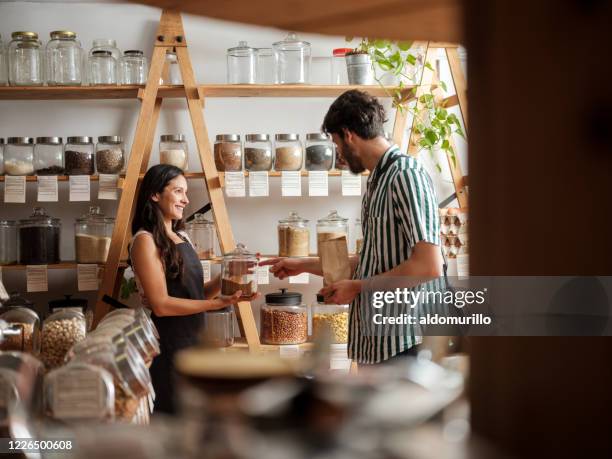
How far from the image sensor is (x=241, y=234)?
3656 millimetres

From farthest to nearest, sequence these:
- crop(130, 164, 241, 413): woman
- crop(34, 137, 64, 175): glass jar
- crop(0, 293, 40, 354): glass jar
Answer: crop(34, 137, 64, 175): glass jar
crop(130, 164, 241, 413): woman
crop(0, 293, 40, 354): glass jar

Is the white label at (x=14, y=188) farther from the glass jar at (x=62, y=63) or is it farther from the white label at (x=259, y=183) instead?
the white label at (x=259, y=183)

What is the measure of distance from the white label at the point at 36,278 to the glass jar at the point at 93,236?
160mm

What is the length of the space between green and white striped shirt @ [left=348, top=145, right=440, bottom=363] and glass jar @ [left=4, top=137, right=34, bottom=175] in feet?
5.86

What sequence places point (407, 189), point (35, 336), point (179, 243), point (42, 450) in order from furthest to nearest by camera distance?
1. point (179, 243)
2. point (407, 189)
3. point (35, 336)
4. point (42, 450)

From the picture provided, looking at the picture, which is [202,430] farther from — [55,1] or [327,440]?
[55,1]

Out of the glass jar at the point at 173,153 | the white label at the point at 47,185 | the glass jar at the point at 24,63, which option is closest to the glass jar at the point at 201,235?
the glass jar at the point at 173,153

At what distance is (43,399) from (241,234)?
109 inches

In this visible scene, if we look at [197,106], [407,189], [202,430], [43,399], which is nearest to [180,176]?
[197,106]

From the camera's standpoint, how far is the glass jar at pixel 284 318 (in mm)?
3238

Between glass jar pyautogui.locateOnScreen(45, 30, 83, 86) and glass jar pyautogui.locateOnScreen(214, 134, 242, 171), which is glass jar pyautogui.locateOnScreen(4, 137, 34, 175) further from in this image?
glass jar pyautogui.locateOnScreen(214, 134, 242, 171)

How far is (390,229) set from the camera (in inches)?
83.0

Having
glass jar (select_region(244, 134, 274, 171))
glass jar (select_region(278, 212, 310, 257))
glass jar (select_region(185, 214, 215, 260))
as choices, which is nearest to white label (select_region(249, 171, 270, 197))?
glass jar (select_region(244, 134, 274, 171))

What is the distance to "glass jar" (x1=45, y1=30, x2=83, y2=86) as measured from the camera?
3350mm
